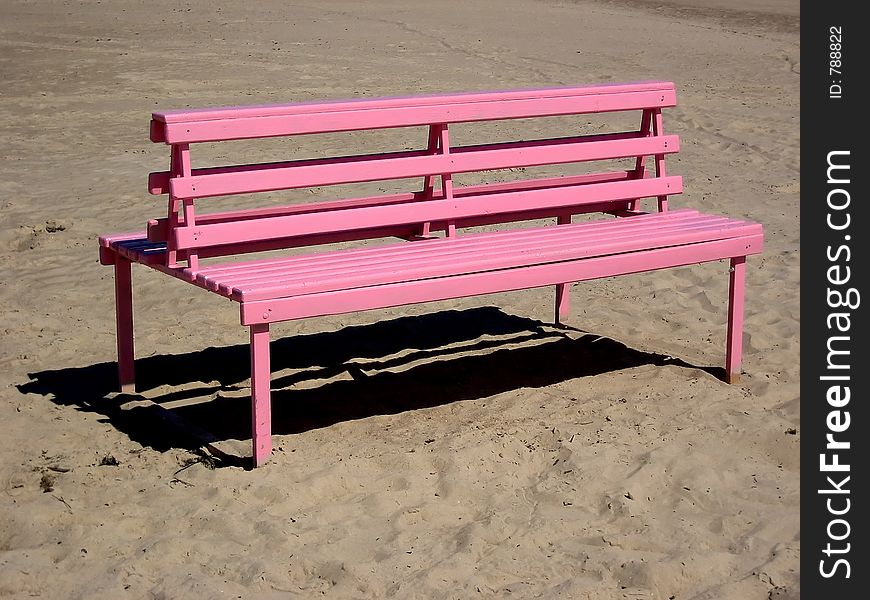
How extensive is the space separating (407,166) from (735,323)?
5.42 feet

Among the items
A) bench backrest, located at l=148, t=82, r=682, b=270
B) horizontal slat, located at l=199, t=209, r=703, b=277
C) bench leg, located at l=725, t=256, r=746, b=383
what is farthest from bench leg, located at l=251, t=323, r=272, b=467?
bench leg, located at l=725, t=256, r=746, b=383

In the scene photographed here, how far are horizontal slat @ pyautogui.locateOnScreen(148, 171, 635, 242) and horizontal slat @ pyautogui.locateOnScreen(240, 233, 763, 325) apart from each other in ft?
2.27

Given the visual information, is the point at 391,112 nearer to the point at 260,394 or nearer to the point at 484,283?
the point at 484,283

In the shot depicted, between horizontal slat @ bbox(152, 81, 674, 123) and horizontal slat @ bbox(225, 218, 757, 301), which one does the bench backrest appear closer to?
horizontal slat @ bbox(152, 81, 674, 123)

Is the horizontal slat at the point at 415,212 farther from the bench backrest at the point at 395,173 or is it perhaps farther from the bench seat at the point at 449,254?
the bench seat at the point at 449,254

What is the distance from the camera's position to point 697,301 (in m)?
7.04

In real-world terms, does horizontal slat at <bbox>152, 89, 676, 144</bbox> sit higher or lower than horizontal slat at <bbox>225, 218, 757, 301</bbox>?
higher

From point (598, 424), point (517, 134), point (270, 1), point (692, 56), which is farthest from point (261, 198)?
point (270, 1)

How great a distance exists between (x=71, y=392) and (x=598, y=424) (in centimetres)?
235

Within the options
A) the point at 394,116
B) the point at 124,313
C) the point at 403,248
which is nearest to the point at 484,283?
the point at 403,248

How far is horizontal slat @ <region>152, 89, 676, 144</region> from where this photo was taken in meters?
4.92

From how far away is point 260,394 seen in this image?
4793mm
